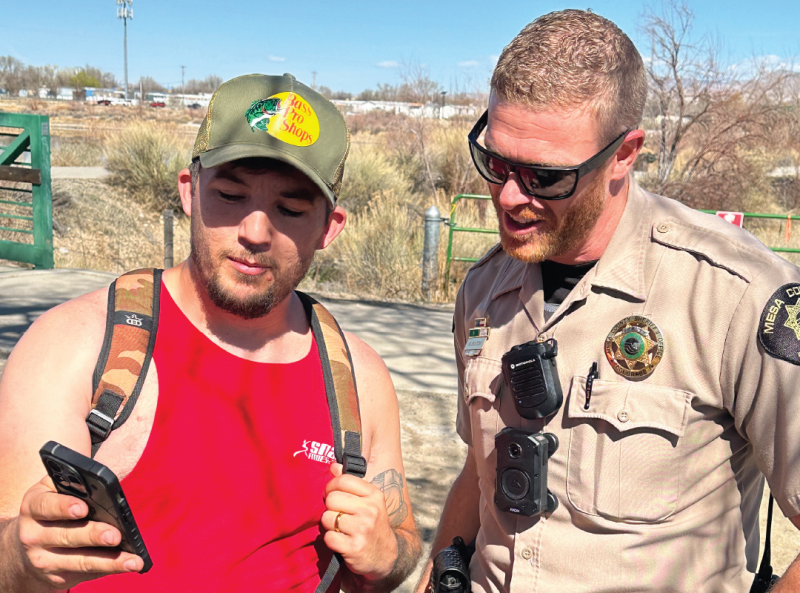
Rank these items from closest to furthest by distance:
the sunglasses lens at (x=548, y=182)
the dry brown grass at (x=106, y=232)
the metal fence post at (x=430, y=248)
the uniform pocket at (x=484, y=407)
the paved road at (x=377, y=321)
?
the sunglasses lens at (x=548, y=182), the uniform pocket at (x=484, y=407), the paved road at (x=377, y=321), the metal fence post at (x=430, y=248), the dry brown grass at (x=106, y=232)

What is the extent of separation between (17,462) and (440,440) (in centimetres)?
335

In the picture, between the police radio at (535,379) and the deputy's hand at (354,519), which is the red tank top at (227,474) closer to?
the deputy's hand at (354,519)

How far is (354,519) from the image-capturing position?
5.77 ft

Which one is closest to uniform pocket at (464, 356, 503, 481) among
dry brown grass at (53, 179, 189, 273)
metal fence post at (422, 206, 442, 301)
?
metal fence post at (422, 206, 442, 301)

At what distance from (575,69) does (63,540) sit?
150cm

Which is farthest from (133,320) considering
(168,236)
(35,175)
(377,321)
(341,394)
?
(35,175)

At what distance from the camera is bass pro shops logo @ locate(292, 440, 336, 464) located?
1.87m

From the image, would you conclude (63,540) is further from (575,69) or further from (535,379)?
(575,69)

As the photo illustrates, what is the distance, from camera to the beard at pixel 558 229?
1856 millimetres

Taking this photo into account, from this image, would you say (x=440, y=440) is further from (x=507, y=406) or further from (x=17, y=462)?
(x=17, y=462)

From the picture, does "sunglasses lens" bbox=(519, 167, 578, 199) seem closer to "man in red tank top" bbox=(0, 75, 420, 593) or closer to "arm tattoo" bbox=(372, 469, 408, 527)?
"man in red tank top" bbox=(0, 75, 420, 593)

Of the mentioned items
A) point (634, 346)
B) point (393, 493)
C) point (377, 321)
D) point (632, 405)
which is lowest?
point (377, 321)

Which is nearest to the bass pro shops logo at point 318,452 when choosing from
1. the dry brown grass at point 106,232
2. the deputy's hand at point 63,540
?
the deputy's hand at point 63,540

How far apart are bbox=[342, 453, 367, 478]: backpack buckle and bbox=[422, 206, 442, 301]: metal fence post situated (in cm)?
740
